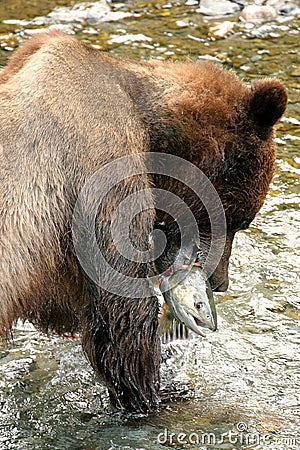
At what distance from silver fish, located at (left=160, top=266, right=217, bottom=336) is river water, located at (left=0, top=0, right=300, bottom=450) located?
0.44 m

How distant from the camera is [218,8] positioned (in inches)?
365

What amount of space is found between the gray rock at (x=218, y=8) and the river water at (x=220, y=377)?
2342 mm

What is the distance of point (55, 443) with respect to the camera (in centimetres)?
436

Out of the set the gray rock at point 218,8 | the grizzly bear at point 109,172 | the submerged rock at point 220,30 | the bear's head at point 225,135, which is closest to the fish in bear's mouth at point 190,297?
the grizzly bear at point 109,172

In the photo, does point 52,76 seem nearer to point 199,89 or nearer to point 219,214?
point 199,89

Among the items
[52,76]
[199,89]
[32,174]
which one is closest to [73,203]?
[32,174]

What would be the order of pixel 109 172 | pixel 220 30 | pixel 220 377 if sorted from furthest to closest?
pixel 220 30, pixel 220 377, pixel 109 172

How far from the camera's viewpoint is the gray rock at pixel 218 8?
30.2 ft

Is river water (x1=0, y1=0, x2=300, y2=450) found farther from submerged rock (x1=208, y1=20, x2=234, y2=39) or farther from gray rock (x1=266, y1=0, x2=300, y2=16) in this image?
gray rock (x1=266, y1=0, x2=300, y2=16)

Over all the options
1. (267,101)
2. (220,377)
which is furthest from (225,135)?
(220,377)

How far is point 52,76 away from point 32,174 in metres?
0.50

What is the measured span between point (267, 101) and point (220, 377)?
152cm

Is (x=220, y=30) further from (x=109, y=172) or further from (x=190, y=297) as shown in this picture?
(x=109, y=172)

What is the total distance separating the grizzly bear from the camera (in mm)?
4027
